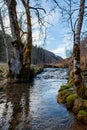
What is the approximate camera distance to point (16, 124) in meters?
8.34

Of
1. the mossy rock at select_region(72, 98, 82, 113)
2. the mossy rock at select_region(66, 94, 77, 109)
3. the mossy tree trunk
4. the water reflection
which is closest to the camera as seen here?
the water reflection

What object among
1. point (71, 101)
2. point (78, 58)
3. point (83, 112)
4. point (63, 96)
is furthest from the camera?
point (63, 96)

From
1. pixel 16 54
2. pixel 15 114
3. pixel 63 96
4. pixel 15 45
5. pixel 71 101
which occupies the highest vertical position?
pixel 15 45

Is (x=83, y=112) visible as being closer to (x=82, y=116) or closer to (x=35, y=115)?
(x=82, y=116)

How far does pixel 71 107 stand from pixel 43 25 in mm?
14814

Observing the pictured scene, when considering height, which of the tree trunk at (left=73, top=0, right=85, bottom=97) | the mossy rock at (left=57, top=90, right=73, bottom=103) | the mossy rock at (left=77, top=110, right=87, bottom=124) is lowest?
the mossy rock at (left=57, top=90, right=73, bottom=103)

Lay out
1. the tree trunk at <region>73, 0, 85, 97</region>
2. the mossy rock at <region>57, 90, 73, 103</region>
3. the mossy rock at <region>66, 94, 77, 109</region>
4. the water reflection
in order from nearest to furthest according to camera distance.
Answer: the water reflection < the tree trunk at <region>73, 0, 85, 97</region> < the mossy rock at <region>66, 94, 77, 109</region> < the mossy rock at <region>57, 90, 73, 103</region>

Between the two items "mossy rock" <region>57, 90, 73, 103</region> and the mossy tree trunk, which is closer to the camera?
"mossy rock" <region>57, 90, 73, 103</region>

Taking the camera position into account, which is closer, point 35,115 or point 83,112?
point 83,112

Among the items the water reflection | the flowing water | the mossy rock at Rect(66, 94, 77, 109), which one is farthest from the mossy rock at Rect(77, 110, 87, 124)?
the water reflection

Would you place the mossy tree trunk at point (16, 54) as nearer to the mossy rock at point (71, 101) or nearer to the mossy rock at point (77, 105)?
the mossy rock at point (71, 101)

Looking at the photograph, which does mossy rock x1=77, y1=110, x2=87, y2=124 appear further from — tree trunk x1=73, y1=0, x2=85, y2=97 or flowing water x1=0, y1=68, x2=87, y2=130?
tree trunk x1=73, y1=0, x2=85, y2=97

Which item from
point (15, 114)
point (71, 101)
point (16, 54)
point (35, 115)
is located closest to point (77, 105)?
point (71, 101)

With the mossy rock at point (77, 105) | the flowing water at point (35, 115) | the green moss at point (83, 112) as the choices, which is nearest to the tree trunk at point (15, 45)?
the flowing water at point (35, 115)
